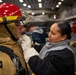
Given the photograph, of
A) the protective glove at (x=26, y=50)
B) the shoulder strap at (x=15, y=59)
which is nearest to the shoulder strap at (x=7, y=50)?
the shoulder strap at (x=15, y=59)

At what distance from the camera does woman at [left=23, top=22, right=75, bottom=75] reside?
4.66ft

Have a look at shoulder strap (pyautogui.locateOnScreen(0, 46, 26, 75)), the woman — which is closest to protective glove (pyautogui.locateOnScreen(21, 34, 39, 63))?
the woman

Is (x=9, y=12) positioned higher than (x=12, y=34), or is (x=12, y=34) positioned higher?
(x=9, y=12)

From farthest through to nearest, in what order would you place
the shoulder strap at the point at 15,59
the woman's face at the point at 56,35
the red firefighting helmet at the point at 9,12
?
the woman's face at the point at 56,35
the red firefighting helmet at the point at 9,12
the shoulder strap at the point at 15,59

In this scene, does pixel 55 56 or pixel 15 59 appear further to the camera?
pixel 55 56

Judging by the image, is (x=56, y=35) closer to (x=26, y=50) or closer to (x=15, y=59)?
(x=26, y=50)

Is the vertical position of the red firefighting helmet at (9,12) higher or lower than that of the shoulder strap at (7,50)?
higher

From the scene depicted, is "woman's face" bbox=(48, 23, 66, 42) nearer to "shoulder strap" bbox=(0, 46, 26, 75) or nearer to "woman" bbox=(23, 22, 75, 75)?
"woman" bbox=(23, 22, 75, 75)

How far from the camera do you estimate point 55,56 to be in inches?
56.9

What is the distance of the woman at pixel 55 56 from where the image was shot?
1420mm

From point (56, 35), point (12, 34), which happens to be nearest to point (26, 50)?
point (12, 34)

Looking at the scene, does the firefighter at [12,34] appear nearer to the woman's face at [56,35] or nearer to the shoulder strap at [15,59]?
the shoulder strap at [15,59]

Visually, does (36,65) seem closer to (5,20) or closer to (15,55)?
(15,55)

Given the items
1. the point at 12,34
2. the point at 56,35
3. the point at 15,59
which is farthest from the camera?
the point at 56,35
